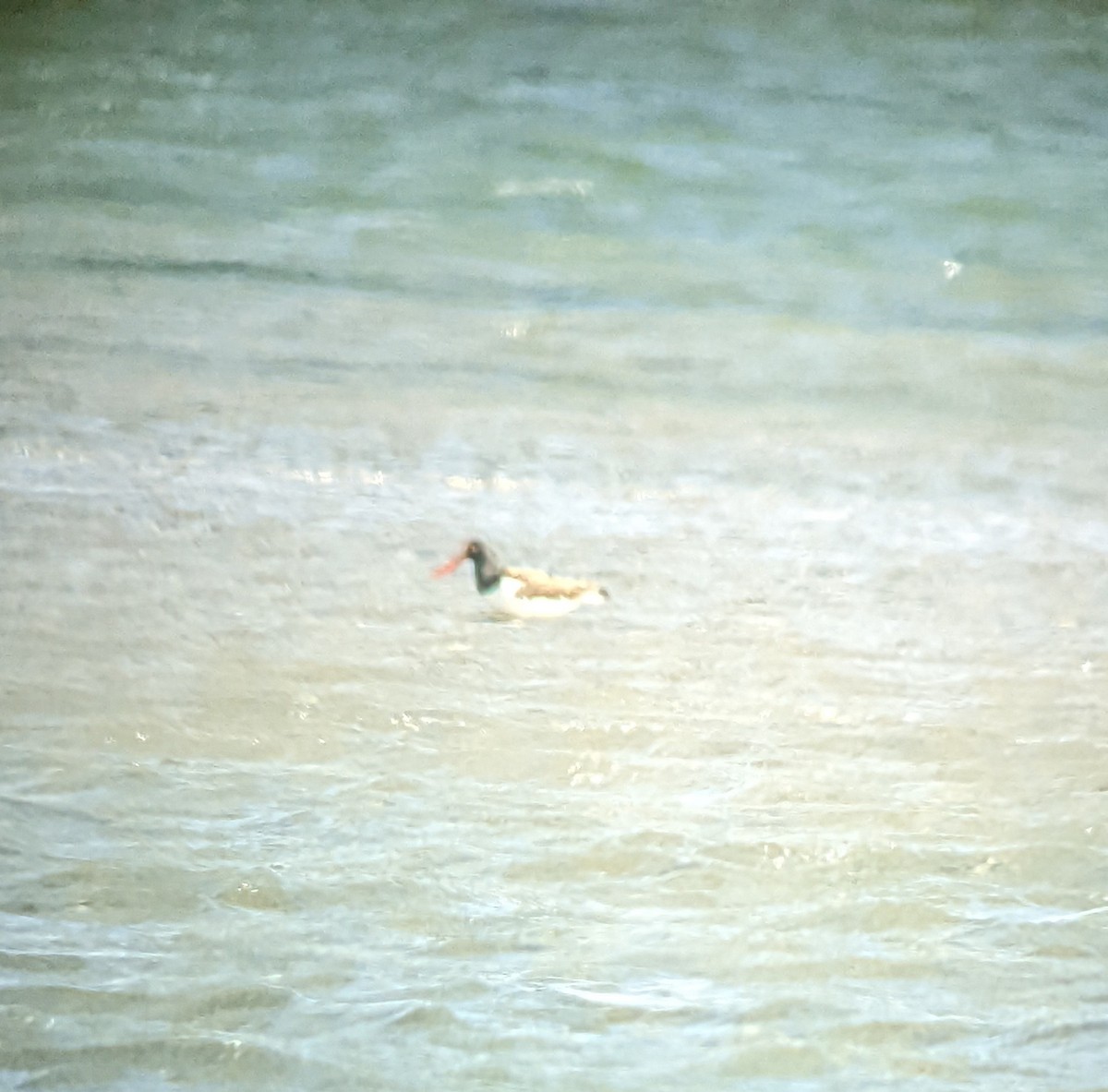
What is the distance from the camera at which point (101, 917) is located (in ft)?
2.22

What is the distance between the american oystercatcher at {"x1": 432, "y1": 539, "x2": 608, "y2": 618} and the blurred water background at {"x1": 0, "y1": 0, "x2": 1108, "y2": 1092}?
2cm

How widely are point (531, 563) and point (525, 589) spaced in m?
0.02

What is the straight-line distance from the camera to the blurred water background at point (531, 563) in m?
0.67

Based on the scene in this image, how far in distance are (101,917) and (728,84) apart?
2.37 feet

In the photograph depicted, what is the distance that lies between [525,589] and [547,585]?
14 mm

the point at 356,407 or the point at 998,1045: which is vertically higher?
the point at 356,407

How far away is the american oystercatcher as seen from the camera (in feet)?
2.16

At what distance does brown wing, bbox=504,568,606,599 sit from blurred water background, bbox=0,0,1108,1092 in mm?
18

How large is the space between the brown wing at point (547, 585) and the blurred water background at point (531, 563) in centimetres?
2

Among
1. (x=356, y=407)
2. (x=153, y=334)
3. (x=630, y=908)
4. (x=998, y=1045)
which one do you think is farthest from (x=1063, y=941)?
(x=153, y=334)

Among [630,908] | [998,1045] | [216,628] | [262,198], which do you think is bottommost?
[998,1045]

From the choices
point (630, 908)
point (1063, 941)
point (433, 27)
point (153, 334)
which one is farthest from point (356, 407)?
point (1063, 941)

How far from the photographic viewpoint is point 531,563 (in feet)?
2.17

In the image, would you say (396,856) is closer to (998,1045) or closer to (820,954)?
(820,954)
